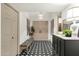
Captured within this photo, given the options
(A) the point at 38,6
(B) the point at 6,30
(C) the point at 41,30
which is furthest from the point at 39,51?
(C) the point at 41,30

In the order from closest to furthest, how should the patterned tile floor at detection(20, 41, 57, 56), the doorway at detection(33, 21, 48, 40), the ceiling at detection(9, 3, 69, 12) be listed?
the ceiling at detection(9, 3, 69, 12) → the patterned tile floor at detection(20, 41, 57, 56) → the doorway at detection(33, 21, 48, 40)

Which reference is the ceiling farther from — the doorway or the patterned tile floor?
the doorway

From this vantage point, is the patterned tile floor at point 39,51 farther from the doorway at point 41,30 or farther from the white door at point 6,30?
the doorway at point 41,30

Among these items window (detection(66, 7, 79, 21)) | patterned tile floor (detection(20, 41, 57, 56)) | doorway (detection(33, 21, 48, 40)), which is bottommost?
patterned tile floor (detection(20, 41, 57, 56))

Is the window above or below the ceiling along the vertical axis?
below

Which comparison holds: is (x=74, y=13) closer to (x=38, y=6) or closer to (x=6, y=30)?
(x=38, y=6)

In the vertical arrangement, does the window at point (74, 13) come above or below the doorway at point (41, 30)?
above

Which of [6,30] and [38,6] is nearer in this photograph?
[6,30]

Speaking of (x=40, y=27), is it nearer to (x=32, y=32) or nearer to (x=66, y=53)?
(x=32, y=32)

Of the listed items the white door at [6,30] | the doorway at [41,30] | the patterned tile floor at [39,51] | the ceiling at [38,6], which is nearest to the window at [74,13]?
the ceiling at [38,6]

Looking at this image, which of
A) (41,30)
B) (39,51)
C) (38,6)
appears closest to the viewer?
(38,6)

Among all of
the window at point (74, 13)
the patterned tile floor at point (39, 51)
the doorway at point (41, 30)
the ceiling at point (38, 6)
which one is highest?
the ceiling at point (38, 6)

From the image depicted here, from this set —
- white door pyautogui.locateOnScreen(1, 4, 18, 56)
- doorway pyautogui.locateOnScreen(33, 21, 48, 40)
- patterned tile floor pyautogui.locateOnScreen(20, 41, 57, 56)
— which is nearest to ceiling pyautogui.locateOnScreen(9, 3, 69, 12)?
white door pyautogui.locateOnScreen(1, 4, 18, 56)

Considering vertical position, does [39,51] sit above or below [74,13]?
below
